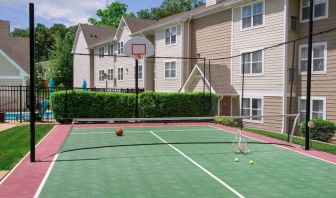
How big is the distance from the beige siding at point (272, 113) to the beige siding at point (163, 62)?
→ 9542 mm

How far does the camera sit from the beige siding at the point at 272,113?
22188 mm

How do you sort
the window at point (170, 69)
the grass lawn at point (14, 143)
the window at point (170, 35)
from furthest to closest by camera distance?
the window at point (170, 35) → the window at point (170, 69) → the grass lawn at point (14, 143)

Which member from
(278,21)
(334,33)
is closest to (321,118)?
(334,33)

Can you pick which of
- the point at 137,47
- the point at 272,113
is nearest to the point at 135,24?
the point at 137,47

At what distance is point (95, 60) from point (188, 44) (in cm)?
2129

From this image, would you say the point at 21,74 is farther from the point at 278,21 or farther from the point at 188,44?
the point at 278,21

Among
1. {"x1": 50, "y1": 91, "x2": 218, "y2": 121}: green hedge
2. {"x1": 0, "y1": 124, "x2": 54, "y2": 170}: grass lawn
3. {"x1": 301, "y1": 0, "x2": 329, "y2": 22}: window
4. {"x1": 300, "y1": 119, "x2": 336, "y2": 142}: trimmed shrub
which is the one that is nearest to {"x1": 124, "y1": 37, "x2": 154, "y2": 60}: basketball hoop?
{"x1": 50, "y1": 91, "x2": 218, "y2": 121}: green hedge

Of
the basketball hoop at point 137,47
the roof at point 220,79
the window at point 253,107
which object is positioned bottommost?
the window at point 253,107

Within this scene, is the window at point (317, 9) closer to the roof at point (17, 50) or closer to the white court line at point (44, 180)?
the white court line at point (44, 180)

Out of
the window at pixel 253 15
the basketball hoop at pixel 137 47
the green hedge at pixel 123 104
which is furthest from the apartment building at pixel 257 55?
the basketball hoop at pixel 137 47

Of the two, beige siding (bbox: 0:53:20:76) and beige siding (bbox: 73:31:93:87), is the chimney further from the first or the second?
beige siding (bbox: 73:31:93:87)

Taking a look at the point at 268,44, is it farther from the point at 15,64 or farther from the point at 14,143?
the point at 15,64

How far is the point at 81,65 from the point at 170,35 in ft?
77.1

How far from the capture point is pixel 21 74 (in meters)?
31.8
